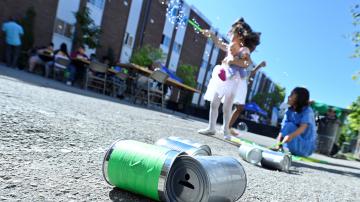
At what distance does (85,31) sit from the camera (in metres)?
19.7

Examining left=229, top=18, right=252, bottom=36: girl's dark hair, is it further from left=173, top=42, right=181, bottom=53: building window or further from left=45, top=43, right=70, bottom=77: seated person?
left=173, top=42, right=181, bottom=53: building window

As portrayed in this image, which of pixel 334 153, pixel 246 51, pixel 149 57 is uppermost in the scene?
pixel 149 57

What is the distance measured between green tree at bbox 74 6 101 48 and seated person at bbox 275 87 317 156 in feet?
51.6

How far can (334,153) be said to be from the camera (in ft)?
46.8

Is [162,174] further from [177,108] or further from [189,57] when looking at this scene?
[189,57]

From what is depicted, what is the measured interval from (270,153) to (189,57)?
33.1 m

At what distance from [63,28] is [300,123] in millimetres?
17561

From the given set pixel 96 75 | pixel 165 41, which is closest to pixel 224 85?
pixel 96 75

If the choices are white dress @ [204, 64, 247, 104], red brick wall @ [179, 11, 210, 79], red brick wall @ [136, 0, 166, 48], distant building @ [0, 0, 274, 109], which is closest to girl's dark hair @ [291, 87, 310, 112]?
white dress @ [204, 64, 247, 104]

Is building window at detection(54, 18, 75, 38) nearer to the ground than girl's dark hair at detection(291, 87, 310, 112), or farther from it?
farther from it

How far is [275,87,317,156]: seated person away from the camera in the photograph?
5.60 metres

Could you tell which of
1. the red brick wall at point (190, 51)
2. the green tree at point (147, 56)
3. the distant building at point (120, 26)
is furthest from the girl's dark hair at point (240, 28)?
the red brick wall at point (190, 51)

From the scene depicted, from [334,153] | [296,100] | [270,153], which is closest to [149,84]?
[296,100]

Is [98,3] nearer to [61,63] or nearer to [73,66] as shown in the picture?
[73,66]
